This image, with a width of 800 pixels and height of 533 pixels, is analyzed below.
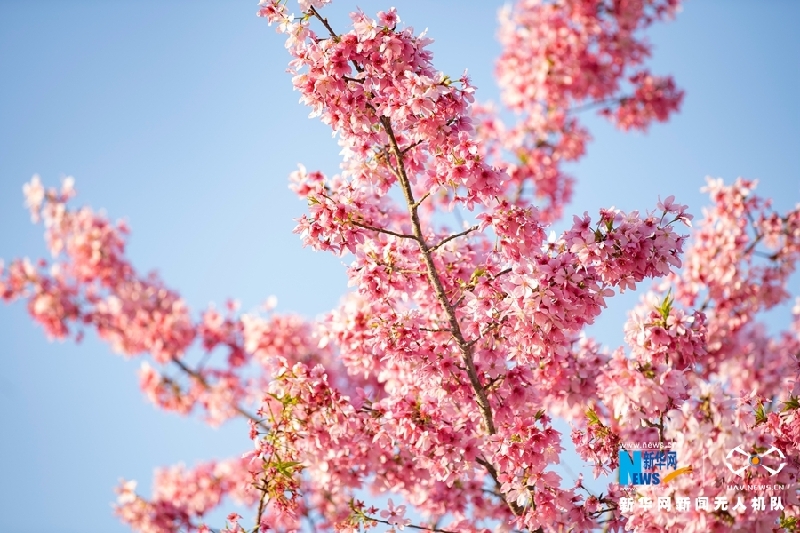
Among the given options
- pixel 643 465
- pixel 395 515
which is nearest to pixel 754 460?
pixel 643 465

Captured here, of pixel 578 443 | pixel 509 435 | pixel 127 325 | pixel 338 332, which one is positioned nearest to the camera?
pixel 509 435

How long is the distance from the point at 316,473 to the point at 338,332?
1.42 meters

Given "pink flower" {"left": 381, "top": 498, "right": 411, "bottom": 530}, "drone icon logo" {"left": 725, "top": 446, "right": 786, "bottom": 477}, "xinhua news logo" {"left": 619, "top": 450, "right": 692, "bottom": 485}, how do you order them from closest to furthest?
"drone icon logo" {"left": 725, "top": 446, "right": 786, "bottom": 477}
"xinhua news logo" {"left": 619, "top": 450, "right": 692, "bottom": 485}
"pink flower" {"left": 381, "top": 498, "right": 411, "bottom": 530}

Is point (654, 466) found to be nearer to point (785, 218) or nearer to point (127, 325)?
point (785, 218)

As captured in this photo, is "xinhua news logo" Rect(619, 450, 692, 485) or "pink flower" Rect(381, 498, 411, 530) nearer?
"xinhua news logo" Rect(619, 450, 692, 485)

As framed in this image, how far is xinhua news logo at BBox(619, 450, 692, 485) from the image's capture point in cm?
506

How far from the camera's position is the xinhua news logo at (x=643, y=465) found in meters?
5.06

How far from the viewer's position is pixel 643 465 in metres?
5.33

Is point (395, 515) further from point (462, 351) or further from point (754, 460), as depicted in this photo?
point (754, 460)

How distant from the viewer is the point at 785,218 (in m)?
9.30

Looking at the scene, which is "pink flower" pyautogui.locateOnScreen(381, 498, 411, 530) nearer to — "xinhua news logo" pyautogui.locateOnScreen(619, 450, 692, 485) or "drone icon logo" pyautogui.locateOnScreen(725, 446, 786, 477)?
"xinhua news logo" pyautogui.locateOnScreen(619, 450, 692, 485)

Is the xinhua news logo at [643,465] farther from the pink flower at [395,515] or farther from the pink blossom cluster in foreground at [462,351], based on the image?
the pink flower at [395,515]

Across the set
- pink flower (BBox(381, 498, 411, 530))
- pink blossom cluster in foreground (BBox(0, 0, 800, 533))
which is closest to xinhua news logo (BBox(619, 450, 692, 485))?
pink blossom cluster in foreground (BBox(0, 0, 800, 533))

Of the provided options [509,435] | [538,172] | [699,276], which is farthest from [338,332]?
[538,172]
